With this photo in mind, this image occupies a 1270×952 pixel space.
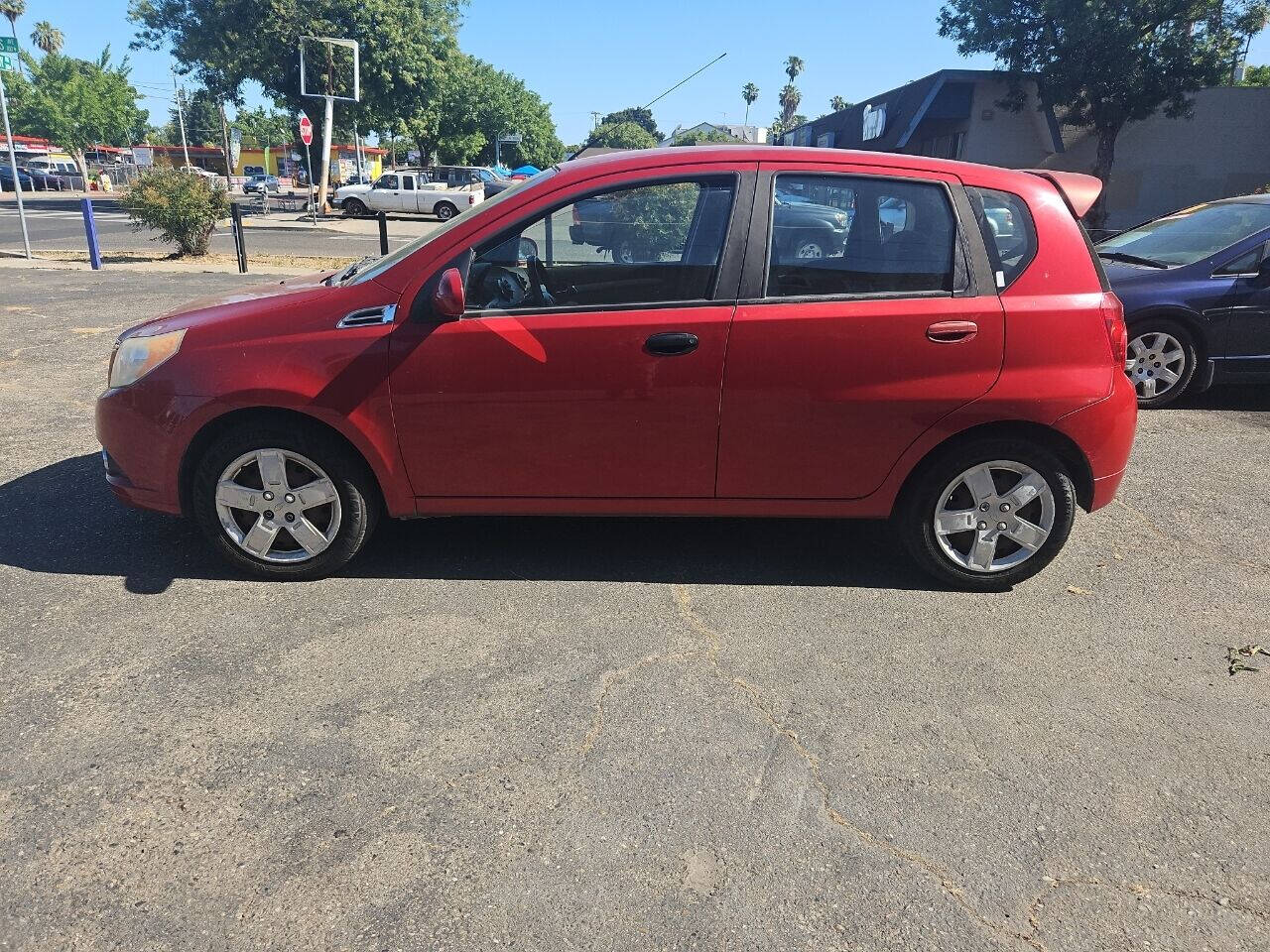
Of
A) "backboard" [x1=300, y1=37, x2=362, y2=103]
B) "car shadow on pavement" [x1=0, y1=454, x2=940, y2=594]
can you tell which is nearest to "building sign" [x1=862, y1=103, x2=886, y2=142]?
"backboard" [x1=300, y1=37, x2=362, y2=103]

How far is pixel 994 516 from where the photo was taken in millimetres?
3818

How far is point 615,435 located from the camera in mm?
3639

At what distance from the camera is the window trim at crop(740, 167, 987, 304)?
3574 mm

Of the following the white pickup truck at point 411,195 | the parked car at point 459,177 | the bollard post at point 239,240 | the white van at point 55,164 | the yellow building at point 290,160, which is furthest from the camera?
the yellow building at point 290,160

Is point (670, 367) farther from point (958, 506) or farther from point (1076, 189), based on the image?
point (1076, 189)

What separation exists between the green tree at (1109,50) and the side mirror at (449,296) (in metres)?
26.6

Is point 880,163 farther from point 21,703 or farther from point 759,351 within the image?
point 21,703

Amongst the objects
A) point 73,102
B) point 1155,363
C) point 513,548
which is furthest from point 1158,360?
point 73,102

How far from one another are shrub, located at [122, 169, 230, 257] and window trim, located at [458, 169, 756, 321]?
15.0 m

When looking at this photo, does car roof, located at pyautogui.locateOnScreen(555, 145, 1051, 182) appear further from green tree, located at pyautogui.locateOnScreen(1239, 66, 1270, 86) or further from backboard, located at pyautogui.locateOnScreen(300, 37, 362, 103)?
green tree, located at pyautogui.locateOnScreen(1239, 66, 1270, 86)

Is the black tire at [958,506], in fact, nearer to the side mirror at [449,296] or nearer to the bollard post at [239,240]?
the side mirror at [449,296]

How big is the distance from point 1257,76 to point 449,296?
1872 inches

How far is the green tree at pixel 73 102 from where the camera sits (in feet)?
216

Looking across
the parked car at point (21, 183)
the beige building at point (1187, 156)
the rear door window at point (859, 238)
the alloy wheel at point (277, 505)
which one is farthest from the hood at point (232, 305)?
the parked car at point (21, 183)
